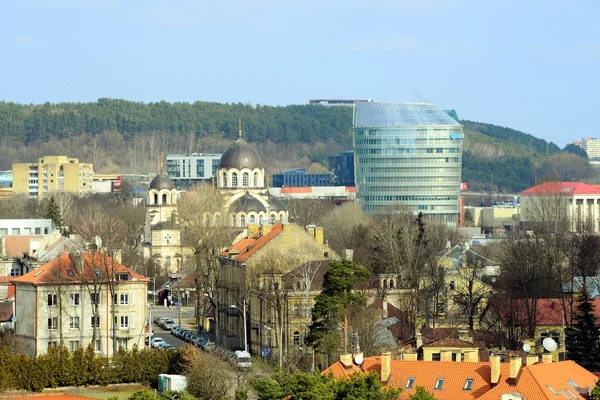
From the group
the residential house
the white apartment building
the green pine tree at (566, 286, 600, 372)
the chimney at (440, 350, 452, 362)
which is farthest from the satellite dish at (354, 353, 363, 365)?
the white apartment building

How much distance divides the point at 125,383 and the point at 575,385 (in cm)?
2255

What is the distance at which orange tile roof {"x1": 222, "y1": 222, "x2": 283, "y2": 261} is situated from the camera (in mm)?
86125

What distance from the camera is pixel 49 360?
6700 cm

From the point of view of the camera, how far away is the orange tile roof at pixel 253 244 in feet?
283

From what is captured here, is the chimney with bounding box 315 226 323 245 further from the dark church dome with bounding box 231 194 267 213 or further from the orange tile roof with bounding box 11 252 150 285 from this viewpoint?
the dark church dome with bounding box 231 194 267 213

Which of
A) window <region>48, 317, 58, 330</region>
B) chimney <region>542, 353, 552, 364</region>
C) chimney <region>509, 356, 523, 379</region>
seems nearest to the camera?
chimney <region>509, 356, 523, 379</region>

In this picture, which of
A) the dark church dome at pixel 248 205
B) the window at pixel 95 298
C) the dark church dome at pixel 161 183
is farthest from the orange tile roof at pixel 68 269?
the dark church dome at pixel 161 183

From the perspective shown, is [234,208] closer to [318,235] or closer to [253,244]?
[318,235]

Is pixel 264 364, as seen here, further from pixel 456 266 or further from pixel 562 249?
pixel 562 249

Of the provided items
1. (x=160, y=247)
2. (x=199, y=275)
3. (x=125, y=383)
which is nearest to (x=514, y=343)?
(x=125, y=383)

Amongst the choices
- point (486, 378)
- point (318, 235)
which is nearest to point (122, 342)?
point (318, 235)

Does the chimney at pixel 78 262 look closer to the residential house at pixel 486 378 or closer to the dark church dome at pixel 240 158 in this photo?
the residential house at pixel 486 378

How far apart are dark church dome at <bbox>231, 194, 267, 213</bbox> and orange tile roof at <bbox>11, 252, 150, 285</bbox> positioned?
67457 mm

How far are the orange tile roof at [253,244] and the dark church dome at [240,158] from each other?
5796cm
